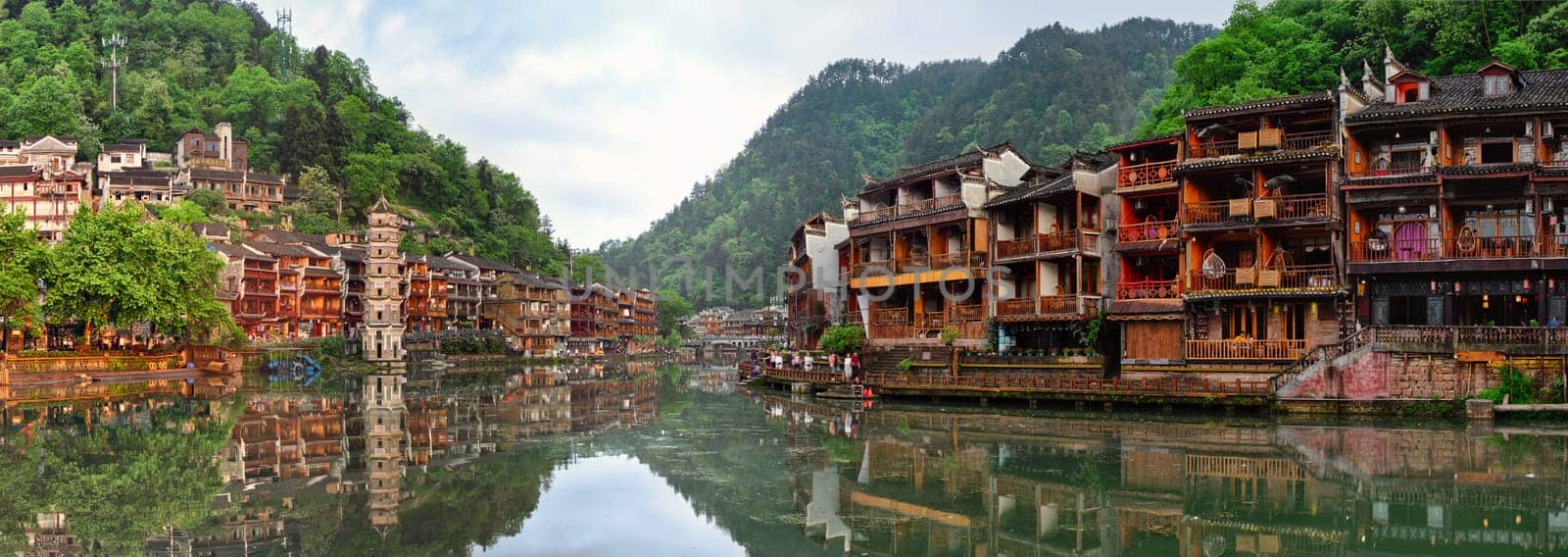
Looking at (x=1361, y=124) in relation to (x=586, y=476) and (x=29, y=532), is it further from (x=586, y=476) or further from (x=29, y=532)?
(x=29, y=532)

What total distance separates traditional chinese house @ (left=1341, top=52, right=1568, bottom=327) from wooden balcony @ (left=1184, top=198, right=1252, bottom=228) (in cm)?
331

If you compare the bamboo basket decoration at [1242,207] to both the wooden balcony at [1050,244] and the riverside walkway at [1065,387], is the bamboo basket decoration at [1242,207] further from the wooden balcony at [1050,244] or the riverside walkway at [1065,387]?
the wooden balcony at [1050,244]

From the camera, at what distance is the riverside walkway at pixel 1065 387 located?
33.8 m

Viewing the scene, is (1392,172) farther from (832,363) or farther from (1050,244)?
(832,363)

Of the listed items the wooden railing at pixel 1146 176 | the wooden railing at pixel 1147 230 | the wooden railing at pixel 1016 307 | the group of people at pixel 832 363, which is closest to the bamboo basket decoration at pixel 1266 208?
the wooden railing at pixel 1147 230

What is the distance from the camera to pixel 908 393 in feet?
136

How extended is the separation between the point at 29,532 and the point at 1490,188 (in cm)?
3726

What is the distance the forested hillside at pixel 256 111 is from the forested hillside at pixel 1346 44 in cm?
7932

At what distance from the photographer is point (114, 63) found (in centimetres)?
12350

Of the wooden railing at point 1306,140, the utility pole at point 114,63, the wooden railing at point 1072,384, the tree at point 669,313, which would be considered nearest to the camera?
the wooden railing at point 1072,384

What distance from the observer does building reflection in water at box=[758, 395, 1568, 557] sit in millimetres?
16031

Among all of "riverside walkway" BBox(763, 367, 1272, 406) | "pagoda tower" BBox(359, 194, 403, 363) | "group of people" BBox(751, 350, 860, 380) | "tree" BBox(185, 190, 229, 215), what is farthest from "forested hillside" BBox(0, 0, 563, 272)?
"riverside walkway" BBox(763, 367, 1272, 406)

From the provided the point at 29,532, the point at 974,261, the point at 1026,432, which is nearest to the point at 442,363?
the point at 974,261

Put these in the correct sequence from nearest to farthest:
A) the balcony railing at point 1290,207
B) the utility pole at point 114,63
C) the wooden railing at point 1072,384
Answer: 1. the wooden railing at point 1072,384
2. the balcony railing at point 1290,207
3. the utility pole at point 114,63
